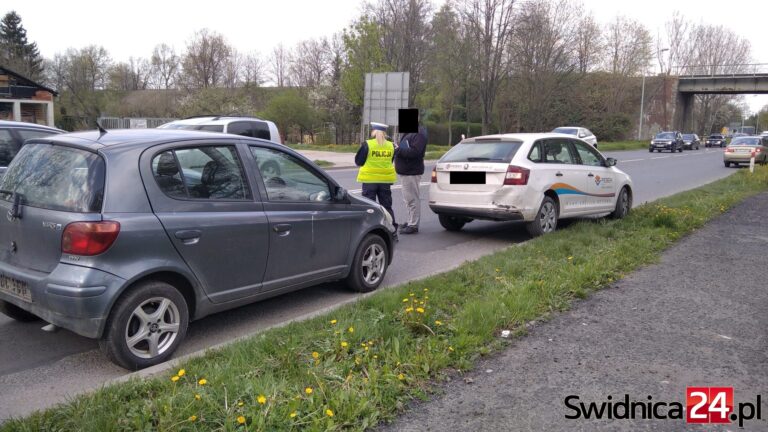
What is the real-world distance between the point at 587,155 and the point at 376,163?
3703mm

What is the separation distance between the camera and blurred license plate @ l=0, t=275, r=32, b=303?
3.96 meters

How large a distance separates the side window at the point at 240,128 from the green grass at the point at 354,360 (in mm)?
6944

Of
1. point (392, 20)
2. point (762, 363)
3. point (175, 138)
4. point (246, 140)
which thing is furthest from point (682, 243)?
point (392, 20)

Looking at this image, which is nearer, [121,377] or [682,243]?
[121,377]

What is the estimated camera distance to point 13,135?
24.6ft

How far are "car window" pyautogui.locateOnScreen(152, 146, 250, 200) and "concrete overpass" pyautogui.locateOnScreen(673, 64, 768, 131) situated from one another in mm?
71442

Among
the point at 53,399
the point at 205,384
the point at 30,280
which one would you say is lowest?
the point at 53,399

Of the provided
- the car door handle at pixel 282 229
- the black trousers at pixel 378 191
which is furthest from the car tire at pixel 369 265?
the black trousers at pixel 378 191

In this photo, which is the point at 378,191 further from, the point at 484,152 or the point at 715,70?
the point at 715,70

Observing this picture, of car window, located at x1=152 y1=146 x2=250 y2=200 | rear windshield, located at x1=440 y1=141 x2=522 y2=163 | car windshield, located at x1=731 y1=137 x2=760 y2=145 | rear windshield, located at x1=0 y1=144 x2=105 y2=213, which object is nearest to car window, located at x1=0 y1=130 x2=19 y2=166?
rear windshield, located at x1=0 y1=144 x2=105 y2=213

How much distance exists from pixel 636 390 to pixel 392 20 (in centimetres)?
3888

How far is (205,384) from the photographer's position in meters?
3.32

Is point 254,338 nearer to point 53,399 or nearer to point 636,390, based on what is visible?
point 53,399

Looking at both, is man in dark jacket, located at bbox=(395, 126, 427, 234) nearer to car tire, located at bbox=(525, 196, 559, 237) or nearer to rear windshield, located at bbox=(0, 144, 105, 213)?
car tire, located at bbox=(525, 196, 559, 237)
